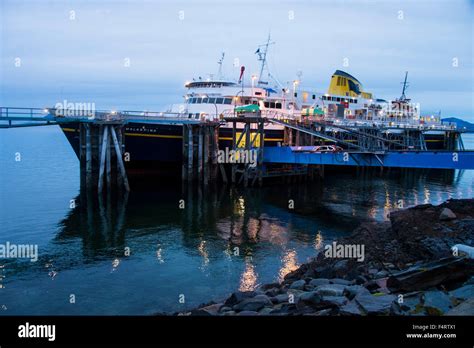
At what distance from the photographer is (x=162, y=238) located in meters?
23.9

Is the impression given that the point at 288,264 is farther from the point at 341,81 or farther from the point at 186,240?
the point at 341,81

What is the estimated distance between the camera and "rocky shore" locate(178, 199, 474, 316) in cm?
1139

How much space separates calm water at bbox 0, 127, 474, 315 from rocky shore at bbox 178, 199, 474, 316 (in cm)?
263

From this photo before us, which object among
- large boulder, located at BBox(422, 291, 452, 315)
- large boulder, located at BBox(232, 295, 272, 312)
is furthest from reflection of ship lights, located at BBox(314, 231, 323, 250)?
large boulder, located at BBox(422, 291, 452, 315)

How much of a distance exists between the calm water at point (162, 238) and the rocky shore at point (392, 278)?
2.63 meters

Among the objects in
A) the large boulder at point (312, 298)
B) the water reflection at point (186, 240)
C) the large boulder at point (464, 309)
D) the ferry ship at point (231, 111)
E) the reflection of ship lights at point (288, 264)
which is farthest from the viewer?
the ferry ship at point (231, 111)

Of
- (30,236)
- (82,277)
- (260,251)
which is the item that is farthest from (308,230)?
(30,236)

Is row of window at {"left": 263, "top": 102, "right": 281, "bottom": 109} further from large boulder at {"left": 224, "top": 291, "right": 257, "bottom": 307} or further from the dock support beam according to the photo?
large boulder at {"left": 224, "top": 291, "right": 257, "bottom": 307}

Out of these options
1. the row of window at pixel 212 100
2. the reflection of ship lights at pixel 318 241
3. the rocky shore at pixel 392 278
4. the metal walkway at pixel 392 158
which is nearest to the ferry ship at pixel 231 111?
the row of window at pixel 212 100

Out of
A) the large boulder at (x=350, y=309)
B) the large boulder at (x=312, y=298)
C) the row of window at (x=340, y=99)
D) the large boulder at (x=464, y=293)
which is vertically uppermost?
the row of window at (x=340, y=99)

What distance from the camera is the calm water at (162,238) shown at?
1644cm

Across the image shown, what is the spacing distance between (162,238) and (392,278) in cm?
1384

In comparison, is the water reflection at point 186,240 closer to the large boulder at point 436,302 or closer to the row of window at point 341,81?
the large boulder at point 436,302

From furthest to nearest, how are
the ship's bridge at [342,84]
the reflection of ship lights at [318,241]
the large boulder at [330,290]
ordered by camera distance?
the ship's bridge at [342,84], the reflection of ship lights at [318,241], the large boulder at [330,290]
